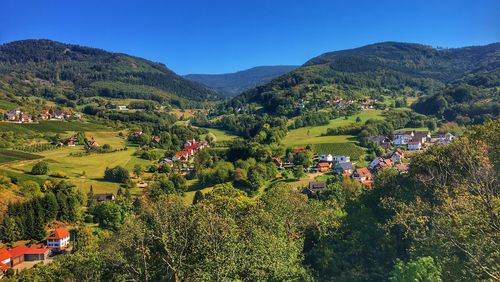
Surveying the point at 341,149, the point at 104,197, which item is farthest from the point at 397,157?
the point at 104,197

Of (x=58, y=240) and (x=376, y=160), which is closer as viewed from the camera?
(x=58, y=240)

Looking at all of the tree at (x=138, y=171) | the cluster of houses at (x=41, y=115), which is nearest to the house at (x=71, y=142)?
the cluster of houses at (x=41, y=115)

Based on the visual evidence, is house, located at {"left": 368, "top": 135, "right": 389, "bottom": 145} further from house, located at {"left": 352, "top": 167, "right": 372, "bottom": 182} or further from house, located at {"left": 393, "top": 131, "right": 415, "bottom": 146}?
house, located at {"left": 352, "top": 167, "right": 372, "bottom": 182}

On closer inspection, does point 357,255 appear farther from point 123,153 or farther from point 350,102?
point 350,102

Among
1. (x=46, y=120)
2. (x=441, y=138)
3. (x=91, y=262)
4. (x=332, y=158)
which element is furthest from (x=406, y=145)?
(x=46, y=120)

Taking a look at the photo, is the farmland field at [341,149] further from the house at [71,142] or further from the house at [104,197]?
the house at [71,142]

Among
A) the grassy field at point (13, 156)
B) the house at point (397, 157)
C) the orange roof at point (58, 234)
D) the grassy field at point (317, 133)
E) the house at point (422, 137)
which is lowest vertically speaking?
the orange roof at point (58, 234)

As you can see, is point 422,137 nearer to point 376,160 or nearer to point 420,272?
point 376,160
